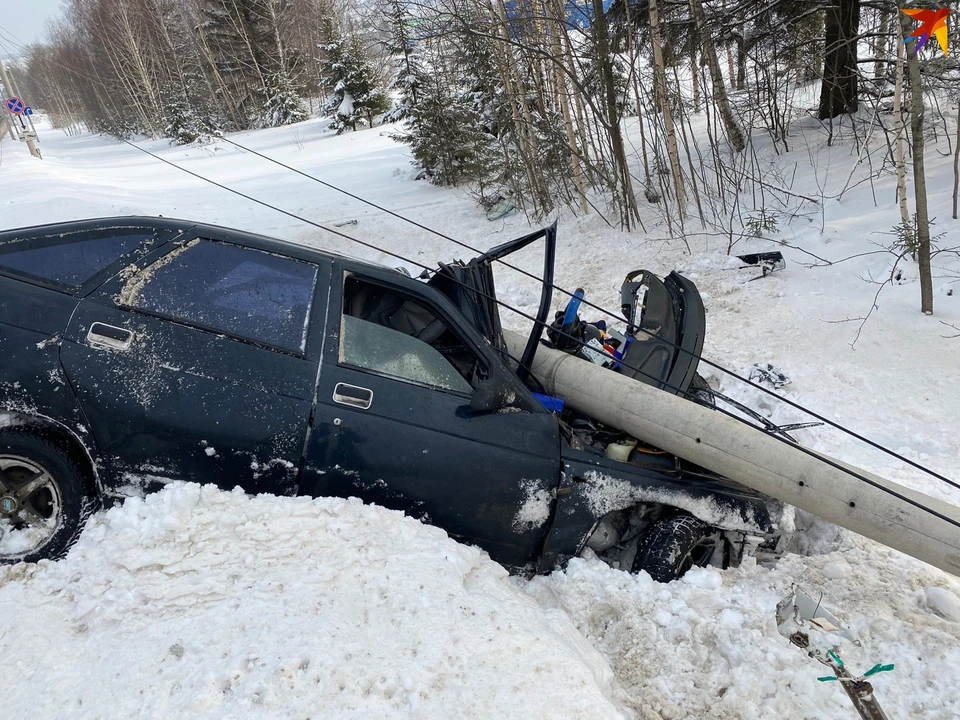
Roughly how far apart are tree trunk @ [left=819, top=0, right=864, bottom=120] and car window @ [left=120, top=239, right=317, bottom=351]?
10.2m

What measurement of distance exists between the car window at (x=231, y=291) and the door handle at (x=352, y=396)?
0.91 feet

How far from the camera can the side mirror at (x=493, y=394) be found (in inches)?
121

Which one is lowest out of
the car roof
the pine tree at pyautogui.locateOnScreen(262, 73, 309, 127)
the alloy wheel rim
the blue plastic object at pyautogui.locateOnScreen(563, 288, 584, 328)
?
the blue plastic object at pyautogui.locateOnScreen(563, 288, 584, 328)

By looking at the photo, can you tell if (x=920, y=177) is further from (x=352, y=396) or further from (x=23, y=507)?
(x=23, y=507)

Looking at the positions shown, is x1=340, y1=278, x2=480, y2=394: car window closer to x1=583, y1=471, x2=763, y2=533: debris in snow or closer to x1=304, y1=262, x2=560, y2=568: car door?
x1=304, y1=262, x2=560, y2=568: car door

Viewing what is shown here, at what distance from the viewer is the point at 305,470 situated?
2900 millimetres

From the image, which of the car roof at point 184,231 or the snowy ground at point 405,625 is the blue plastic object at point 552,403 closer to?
the snowy ground at point 405,625

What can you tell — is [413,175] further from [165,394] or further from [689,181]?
[165,394]

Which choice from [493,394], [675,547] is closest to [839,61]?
[675,547]

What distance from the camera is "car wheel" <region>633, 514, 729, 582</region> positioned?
131 inches

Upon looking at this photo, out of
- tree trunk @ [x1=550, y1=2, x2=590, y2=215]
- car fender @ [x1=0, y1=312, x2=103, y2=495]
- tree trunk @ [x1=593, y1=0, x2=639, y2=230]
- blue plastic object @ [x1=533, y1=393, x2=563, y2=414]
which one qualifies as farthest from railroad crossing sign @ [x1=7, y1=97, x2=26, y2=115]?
blue plastic object @ [x1=533, y1=393, x2=563, y2=414]

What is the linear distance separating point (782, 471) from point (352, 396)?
2.28 metres

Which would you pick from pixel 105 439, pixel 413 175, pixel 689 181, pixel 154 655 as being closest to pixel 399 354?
pixel 105 439

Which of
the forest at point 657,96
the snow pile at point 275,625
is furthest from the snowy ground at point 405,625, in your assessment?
the forest at point 657,96
